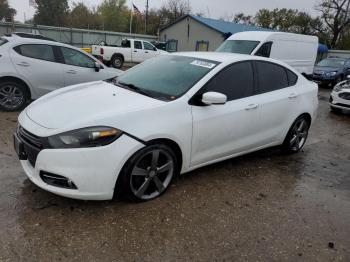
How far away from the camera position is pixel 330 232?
10.8 ft

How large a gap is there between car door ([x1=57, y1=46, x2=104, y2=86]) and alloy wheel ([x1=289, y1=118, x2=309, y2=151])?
4.51 m

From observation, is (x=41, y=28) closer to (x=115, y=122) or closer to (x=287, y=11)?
(x=115, y=122)

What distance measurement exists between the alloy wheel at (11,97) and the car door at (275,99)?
482cm

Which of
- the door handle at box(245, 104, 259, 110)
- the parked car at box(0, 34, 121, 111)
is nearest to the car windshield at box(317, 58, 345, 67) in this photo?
the parked car at box(0, 34, 121, 111)

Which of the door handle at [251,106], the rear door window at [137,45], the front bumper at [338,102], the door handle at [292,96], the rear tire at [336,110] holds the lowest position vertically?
the rear tire at [336,110]

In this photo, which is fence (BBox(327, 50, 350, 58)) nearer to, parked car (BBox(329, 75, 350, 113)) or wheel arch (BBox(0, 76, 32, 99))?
parked car (BBox(329, 75, 350, 113))

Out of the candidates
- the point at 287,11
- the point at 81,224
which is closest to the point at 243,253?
the point at 81,224

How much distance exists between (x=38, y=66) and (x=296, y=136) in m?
5.17

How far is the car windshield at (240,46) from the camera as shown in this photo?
1165cm

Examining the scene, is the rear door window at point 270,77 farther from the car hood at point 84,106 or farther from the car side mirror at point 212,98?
the car hood at point 84,106

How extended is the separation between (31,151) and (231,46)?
1043 cm

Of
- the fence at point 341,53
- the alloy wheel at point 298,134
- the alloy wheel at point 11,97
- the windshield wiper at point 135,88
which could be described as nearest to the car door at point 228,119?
the windshield wiper at point 135,88

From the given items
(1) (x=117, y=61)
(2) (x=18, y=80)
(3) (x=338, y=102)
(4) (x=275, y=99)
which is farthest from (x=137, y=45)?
(4) (x=275, y=99)

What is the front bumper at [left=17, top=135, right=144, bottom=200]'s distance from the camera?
293 cm
